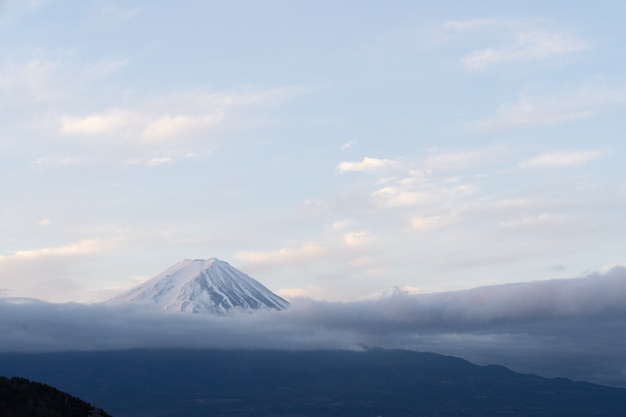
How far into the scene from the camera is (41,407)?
223ft

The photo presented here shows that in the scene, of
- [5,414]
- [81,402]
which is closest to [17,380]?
[81,402]

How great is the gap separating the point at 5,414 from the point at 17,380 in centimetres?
1196

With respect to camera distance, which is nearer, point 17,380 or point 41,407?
point 41,407

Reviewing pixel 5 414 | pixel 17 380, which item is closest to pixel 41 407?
pixel 5 414

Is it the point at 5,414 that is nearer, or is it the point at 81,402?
the point at 5,414

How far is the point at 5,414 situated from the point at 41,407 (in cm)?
323

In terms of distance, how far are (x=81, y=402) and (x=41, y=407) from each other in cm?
548

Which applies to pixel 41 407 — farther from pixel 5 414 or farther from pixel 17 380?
pixel 17 380

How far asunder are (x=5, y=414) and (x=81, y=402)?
8.63 metres

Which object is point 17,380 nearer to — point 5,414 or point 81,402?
point 81,402

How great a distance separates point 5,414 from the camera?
6525cm

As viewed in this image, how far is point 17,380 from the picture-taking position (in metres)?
76.9

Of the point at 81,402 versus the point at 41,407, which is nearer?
the point at 41,407

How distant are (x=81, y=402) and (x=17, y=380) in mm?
7209
